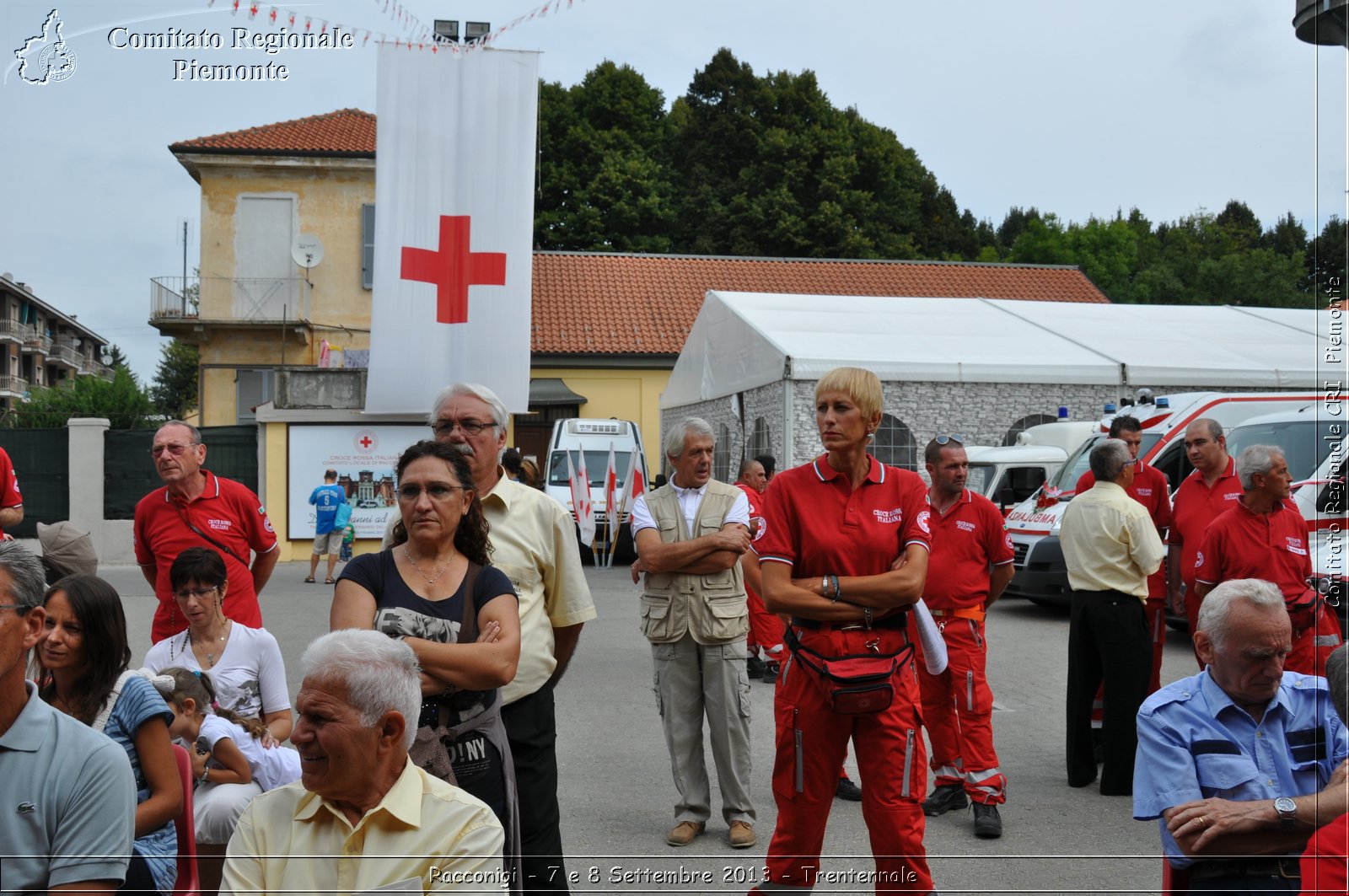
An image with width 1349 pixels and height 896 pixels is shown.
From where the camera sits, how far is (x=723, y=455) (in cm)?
2112

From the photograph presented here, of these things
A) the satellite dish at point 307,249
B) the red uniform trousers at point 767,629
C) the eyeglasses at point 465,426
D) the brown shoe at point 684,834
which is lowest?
the brown shoe at point 684,834

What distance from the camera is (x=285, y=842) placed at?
7.68 ft

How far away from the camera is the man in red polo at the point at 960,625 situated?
558cm

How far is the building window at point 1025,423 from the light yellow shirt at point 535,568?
14570 millimetres

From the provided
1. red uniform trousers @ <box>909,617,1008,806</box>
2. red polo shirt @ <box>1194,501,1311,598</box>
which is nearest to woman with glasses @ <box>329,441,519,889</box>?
red uniform trousers @ <box>909,617,1008,806</box>

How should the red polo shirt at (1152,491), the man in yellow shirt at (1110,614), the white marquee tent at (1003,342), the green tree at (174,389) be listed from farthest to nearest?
the green tree at (174,389) → the white marquee tent at (1003,342) → the red polo shirt at (1152,491) → the man in yellow shirt at (1110,614)

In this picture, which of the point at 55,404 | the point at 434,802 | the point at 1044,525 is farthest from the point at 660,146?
the point at 55,404

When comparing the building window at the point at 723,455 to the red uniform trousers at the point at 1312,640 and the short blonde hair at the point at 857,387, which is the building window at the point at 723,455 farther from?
the short blonde hair at the point at 857,387

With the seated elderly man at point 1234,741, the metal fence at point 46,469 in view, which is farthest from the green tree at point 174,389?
the seated elderly man at point 1234,741

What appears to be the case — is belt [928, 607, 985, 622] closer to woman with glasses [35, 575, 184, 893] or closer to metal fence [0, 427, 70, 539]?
woman with glasses [35, 575, 184, 893]

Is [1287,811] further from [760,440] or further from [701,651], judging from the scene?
[760,440]

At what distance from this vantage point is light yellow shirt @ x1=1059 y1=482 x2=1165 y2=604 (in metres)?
6.20

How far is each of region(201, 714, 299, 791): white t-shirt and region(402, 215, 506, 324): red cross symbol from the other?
9.59 feet

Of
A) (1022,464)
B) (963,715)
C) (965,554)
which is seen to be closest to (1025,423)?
(1022,464)
